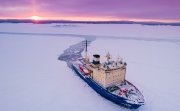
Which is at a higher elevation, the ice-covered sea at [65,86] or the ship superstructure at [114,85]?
the ship superstructure at [114,85]

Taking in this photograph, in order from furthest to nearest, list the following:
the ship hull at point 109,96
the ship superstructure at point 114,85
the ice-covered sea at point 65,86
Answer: the ice-covered sea at point 65,86
the ship superstructure at point 114,85
the ship hull at point 109,96

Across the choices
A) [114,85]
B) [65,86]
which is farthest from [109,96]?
[65,86]

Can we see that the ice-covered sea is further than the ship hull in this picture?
Yes

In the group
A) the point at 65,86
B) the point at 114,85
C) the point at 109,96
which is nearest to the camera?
the point at 109,96

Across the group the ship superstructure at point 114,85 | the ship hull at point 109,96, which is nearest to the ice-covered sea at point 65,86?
the ship hull at point 109,96

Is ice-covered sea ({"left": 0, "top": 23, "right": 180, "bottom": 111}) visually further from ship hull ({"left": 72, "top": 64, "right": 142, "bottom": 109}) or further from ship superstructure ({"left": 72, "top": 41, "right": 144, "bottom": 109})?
ship superstructure ({"left": 72, "top": 41, "right": 144, "bottom": 109})

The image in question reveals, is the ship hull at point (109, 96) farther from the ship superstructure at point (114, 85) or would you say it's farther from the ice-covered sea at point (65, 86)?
the ice-covered sea at point (65, 86)

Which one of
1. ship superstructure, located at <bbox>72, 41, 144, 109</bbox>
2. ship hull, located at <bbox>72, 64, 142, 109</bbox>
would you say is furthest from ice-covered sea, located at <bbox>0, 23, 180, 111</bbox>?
ship superstructure, located at <bbox>72, 41, 144, 109</bbox>

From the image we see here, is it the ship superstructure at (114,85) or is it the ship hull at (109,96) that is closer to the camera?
the ship hull at (109,96)

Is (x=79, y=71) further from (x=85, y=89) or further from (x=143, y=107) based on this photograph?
(x=143, y=107)

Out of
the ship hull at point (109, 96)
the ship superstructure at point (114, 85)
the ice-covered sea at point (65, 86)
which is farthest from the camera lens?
the ice-covered sea at point (65, 86)

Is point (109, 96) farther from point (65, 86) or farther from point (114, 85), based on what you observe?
point (65, 86)
